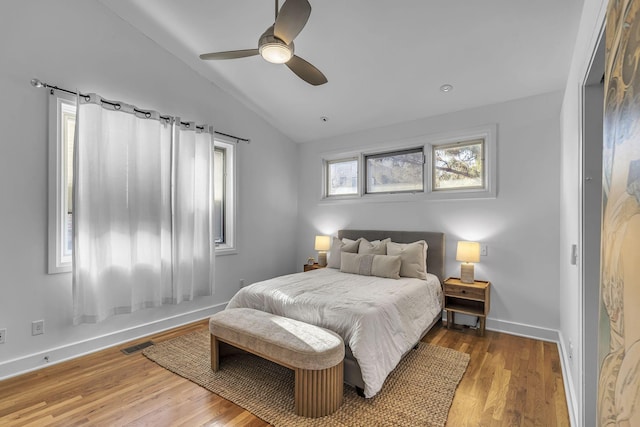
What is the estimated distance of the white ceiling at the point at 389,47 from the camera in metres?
2.35

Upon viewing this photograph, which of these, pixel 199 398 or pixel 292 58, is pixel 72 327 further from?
pixel 292 58

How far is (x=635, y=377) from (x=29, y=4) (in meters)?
4.14

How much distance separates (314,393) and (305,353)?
0.27m

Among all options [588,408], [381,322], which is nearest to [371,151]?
[381,322]

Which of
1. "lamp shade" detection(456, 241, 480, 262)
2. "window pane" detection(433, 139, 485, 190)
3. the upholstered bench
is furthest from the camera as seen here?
"window pane" detection(433, 139, 485, 190)

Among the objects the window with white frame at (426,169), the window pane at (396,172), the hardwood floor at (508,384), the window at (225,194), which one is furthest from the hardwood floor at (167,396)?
the window pane at (396,172)

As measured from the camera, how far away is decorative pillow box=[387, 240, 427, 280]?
3346mm

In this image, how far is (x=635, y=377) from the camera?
0.70 meters

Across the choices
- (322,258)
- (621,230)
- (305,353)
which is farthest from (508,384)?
(322,258)

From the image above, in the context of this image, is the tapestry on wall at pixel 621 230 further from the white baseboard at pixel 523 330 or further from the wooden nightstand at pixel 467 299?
the white baseboard at pixel 523 330

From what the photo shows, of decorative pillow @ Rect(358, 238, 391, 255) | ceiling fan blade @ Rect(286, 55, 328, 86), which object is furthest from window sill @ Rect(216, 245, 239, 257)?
ceiling fan blade @ Rect(286, 55, 328, 86)

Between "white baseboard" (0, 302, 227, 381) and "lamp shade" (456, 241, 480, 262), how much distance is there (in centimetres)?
317

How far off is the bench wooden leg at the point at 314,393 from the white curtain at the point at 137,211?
204 centimetres

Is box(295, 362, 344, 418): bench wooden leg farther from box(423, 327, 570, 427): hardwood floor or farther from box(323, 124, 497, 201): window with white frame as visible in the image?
box(323, 124, 497, 201): window with white frame
